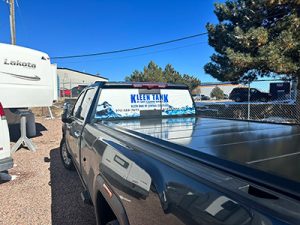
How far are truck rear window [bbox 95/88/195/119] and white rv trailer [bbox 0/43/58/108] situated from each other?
5.63 metres

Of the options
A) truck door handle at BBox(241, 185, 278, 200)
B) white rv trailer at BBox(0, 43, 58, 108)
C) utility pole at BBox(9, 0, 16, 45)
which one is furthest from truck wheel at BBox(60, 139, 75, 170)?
utility pole at BBox(9, 0, 16, 45)

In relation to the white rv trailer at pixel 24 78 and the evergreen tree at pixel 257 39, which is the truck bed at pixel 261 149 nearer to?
the white rv trailer at pixel 24 78

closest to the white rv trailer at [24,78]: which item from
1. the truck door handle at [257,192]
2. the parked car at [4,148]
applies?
the parked car at [4,148]

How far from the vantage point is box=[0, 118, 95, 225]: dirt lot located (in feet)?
13.5

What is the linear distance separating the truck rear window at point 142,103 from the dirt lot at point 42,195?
1.58 meters

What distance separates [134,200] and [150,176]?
11.0 inches

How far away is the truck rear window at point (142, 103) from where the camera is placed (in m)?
4.13

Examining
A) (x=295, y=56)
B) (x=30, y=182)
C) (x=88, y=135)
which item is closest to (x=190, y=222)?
(x=88, y=135)

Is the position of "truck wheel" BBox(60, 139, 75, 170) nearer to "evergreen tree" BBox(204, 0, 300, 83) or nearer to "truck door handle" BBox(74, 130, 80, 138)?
"truck door handle" BBox(74, 130, 80, 138)

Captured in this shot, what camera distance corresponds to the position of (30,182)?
5.79 metres

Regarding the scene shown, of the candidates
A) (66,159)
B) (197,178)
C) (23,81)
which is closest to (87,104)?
(66,159)

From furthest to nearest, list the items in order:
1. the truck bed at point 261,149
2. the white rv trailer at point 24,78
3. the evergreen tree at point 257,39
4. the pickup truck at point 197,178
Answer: the evergreen tree at point 257,39, the white rv trailer at point 24,78, the truck bed at point 261,149, the pickup truck at point 197,178

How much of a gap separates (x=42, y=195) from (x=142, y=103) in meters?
2.47

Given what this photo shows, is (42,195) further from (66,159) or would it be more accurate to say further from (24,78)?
(24,78)
